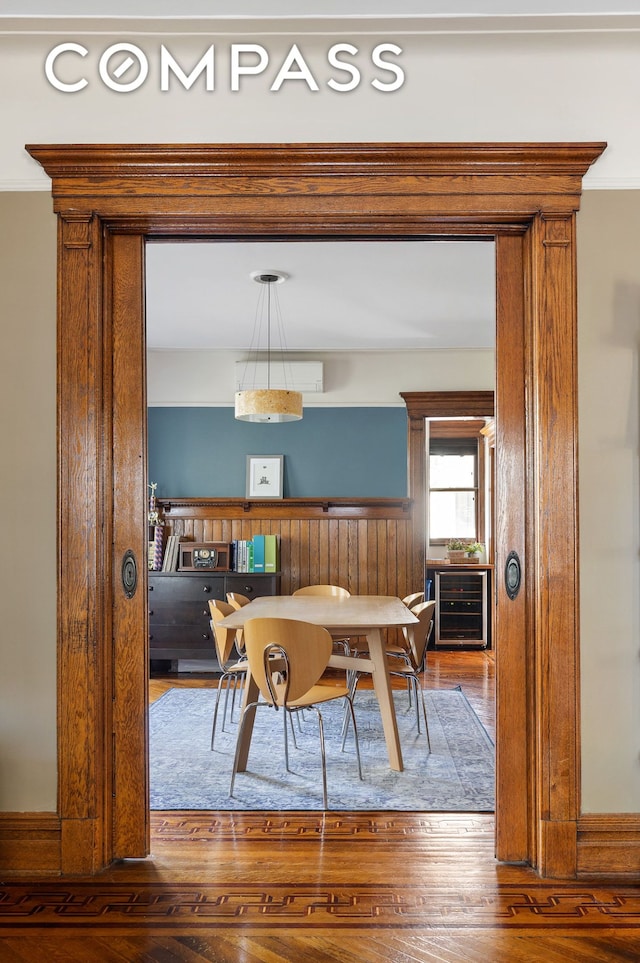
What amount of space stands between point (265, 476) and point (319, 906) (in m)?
4.81

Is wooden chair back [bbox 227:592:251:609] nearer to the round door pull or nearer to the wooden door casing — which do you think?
the wooden door casing

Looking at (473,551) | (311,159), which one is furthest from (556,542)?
(473,551)

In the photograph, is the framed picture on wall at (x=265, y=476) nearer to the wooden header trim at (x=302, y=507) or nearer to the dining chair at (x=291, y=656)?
the wooden header trim at (x=302, y=507)

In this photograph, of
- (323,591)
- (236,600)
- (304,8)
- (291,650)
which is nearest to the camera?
(304,8)

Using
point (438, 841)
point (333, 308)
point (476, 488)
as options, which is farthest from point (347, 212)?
point (476, 488)

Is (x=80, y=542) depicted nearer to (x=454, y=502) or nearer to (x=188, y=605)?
(x=188, y=605)

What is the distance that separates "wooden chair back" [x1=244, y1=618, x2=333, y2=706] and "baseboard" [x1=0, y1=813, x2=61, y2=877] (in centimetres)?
110

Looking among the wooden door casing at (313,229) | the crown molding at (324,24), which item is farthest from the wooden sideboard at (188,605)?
the crown molding at (324,24)

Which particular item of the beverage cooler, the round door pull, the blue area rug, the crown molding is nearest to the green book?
the blue area rug

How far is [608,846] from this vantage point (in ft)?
8.57

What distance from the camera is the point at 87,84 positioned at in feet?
8.92

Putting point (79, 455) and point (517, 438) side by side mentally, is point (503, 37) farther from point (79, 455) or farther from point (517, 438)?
point (79, 455)

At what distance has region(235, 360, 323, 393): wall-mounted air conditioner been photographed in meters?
6.91

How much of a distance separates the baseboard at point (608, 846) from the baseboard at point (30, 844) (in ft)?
5.98
